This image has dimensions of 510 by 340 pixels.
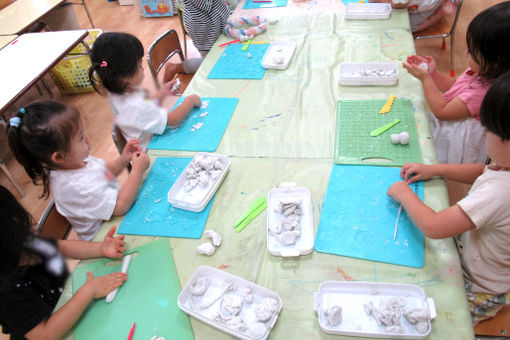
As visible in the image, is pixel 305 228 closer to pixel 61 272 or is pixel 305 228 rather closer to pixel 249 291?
pixel 249 291

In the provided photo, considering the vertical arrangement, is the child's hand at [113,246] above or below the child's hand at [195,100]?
below

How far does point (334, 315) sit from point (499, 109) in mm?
586

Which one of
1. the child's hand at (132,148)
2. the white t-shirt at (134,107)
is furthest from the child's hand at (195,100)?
the white t-shirt at (134,107)

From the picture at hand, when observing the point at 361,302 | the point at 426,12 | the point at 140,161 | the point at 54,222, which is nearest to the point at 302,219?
the point at 361,302

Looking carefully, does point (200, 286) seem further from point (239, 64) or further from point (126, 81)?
point (239, 64)

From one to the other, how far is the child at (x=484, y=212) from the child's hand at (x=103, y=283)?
0.76 m

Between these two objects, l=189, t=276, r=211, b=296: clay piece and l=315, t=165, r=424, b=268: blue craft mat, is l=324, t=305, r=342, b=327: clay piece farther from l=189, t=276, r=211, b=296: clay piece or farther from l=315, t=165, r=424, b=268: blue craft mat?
l=189, t=276, r=211, b=296: clay piece

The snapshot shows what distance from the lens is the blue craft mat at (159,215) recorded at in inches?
36.6

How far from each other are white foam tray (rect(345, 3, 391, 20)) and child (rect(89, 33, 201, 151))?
1441 millimetres

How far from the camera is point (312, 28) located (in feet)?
5.78

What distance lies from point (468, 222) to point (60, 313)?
0.97 meters

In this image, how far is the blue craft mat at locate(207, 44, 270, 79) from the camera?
152 cm

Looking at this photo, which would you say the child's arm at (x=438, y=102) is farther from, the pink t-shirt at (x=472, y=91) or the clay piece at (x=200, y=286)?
the clay piece at (x=200, y=286)

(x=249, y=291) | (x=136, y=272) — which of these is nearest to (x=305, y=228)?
(x=249, y=291)
